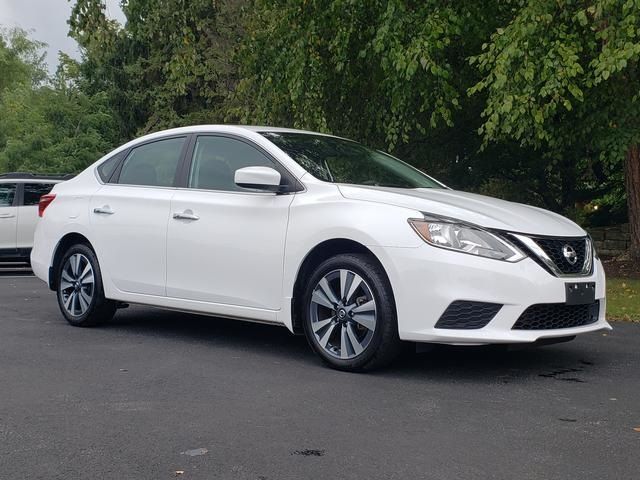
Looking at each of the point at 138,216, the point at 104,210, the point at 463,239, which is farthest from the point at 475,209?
the point at 104,210

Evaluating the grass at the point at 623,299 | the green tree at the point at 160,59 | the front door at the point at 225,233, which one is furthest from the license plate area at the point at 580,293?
the green tree at the point at 160,59

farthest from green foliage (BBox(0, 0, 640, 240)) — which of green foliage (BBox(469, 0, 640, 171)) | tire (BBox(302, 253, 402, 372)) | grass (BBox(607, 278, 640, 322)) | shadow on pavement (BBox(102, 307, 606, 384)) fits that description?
tire (BBox(302, 253, 402, 372))

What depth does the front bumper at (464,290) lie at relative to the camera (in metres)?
6.01

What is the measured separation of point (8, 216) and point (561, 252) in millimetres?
13085

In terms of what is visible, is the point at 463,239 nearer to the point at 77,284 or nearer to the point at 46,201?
the point at 77,284

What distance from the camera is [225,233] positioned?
23.5 ft

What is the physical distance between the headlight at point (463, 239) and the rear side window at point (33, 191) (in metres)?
12.7

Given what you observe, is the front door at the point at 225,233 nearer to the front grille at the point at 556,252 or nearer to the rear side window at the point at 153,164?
the rear side window at the point at 153,164

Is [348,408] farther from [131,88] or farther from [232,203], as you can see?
[131,88]

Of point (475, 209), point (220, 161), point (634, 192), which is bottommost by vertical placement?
point (475, 209)

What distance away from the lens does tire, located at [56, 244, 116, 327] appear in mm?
8359

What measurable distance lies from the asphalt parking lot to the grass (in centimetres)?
227

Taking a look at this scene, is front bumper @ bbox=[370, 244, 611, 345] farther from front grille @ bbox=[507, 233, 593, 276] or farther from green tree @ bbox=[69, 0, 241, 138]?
green tree @ bbox=[69, 0, 241, 138]

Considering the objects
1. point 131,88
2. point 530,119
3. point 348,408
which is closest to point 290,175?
point 348,408
